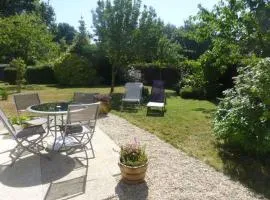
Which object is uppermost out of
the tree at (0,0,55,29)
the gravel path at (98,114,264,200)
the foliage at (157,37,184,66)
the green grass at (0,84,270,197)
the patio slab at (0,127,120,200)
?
the tree at (0,0,55,29)

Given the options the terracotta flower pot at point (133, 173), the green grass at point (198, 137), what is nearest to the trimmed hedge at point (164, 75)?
the green grass at point (198, 137)

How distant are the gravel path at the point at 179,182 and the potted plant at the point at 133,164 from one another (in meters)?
0.12

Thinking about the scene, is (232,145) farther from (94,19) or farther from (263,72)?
(94,19)

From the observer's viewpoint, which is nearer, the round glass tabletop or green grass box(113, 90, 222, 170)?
the round glass tabletop

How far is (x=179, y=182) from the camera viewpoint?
197 inches

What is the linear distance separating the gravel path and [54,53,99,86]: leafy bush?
15013 millimetres

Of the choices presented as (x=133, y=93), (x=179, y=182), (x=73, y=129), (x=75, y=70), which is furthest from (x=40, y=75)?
(x=179, y=182)

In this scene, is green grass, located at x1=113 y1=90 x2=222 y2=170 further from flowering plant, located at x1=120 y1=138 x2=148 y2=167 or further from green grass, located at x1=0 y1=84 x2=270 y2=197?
flowering plant, located at x1=120 y1=138 x2=148 y2=167

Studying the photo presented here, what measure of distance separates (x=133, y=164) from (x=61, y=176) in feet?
4.11

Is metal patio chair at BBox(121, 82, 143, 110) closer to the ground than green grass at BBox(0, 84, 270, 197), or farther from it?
farther from it

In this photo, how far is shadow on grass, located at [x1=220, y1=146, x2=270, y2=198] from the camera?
16.6ft

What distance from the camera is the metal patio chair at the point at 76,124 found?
5473 mm

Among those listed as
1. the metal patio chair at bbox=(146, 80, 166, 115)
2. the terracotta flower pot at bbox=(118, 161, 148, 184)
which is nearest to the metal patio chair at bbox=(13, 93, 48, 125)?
the terracotta flower pot at bbox=(118, 161, 148, 184)

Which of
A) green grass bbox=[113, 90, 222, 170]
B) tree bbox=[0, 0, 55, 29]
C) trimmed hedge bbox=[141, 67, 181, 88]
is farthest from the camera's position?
tree bbox=[0, 0, 55, 29]
